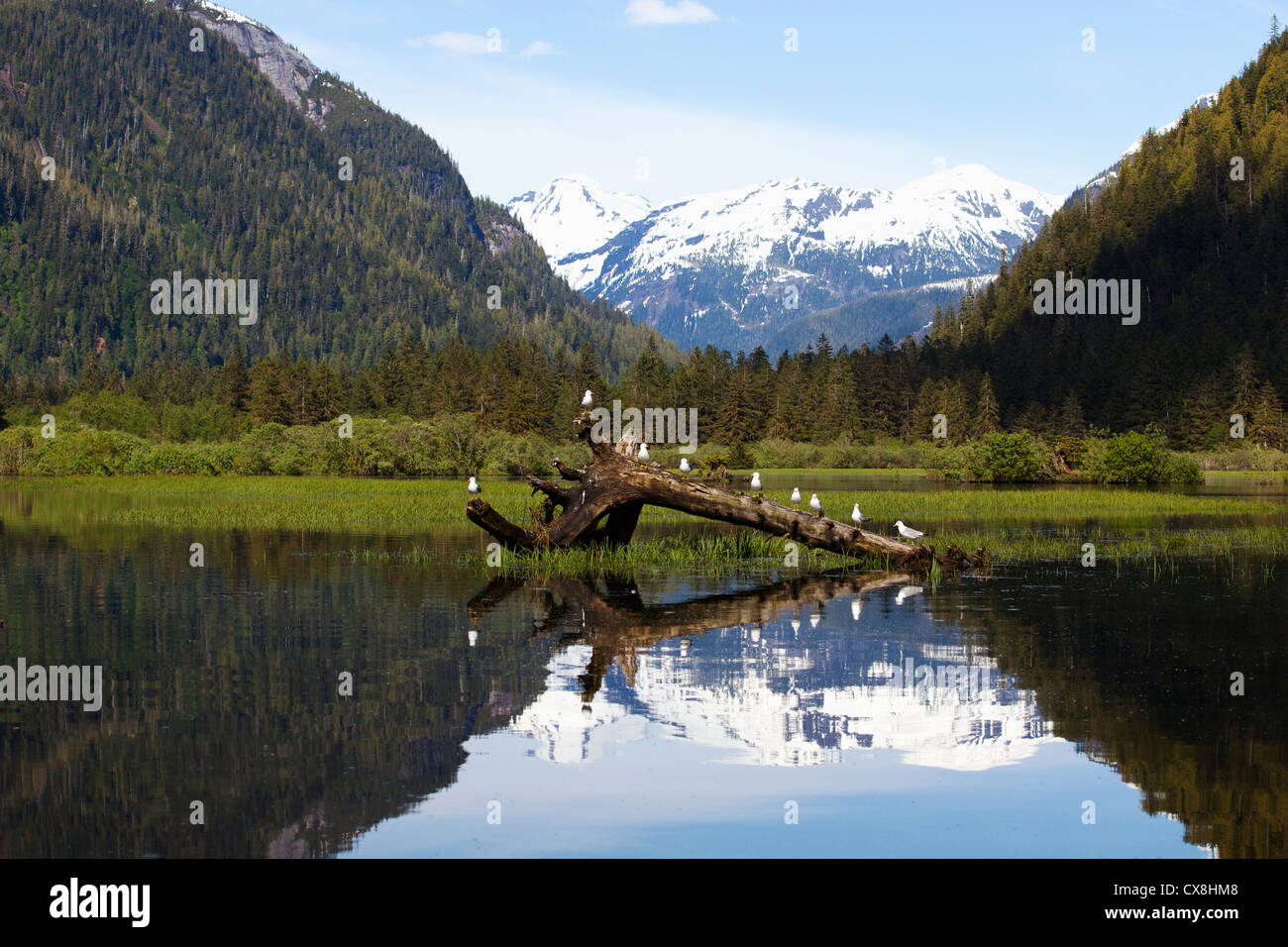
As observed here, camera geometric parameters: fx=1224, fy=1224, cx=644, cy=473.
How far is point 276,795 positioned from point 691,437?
141 m

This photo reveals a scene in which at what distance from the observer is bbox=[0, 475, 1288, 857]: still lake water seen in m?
10.1

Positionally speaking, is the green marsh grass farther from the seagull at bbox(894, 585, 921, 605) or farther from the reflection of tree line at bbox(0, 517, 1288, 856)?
the reflection of tree line at bbox(0, 517, 1288, 856)

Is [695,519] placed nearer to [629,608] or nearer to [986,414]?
[629,608]

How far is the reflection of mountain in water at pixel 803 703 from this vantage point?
501 inches

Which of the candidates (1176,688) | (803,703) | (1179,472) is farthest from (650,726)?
(1179,472)

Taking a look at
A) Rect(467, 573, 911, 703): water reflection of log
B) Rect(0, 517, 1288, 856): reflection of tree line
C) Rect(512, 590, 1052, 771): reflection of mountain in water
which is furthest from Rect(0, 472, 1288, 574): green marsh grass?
Rect(512, 590, 1052, 771): reflection of mountain in water

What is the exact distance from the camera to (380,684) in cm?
1526

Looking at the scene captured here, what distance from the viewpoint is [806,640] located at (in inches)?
742

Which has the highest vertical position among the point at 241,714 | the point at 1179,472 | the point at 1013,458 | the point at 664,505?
the point at 1013,458

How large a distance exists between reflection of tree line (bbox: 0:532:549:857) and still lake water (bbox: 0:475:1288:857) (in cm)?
5

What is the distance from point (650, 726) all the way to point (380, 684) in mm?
3771
